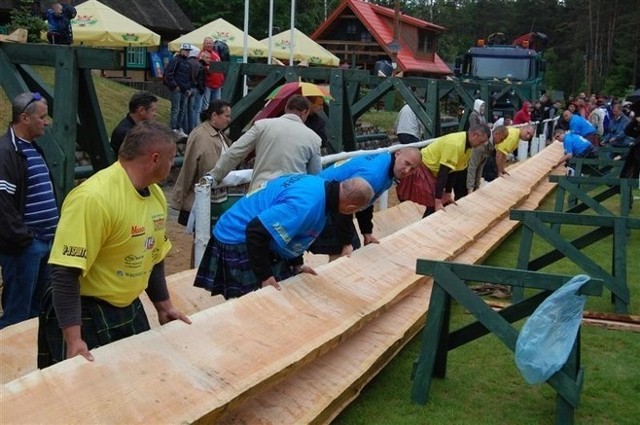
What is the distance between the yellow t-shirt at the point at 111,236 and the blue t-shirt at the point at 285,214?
1.00 metres

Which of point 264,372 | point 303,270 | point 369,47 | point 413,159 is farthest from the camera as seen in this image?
point 369,47

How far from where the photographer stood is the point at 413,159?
6.97 m

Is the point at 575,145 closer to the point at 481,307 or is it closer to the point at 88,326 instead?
the point at 481,307

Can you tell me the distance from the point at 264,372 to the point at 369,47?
47636 mm

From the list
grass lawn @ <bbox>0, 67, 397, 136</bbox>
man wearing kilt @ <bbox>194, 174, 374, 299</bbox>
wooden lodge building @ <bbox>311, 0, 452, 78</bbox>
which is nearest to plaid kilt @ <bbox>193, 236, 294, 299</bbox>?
man wearing kilt @ <bbox>194, 174, 374, 299</bbox>

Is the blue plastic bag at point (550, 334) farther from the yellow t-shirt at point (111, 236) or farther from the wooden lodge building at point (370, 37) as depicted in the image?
the wooden lodge building at point (370, 37)

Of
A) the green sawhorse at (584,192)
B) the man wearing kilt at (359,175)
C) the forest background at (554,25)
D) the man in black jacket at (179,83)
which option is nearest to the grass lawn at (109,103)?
the man in black jacket at (179,83)

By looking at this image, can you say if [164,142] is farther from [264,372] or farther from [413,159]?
[413,159]

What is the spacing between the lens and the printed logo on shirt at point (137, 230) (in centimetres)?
401

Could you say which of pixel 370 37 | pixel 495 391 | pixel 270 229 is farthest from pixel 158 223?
pixel 370 37

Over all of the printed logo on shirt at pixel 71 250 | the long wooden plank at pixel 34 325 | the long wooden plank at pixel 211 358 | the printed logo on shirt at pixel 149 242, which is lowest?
the long wooden plank at pixel 34 325

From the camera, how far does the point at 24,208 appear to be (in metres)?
5.59

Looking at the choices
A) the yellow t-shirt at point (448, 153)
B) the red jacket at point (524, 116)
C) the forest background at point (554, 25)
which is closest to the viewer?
the yellow t-shirt at point (448, 153)

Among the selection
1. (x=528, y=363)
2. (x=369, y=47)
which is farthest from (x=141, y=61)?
(x=528, y=363)
